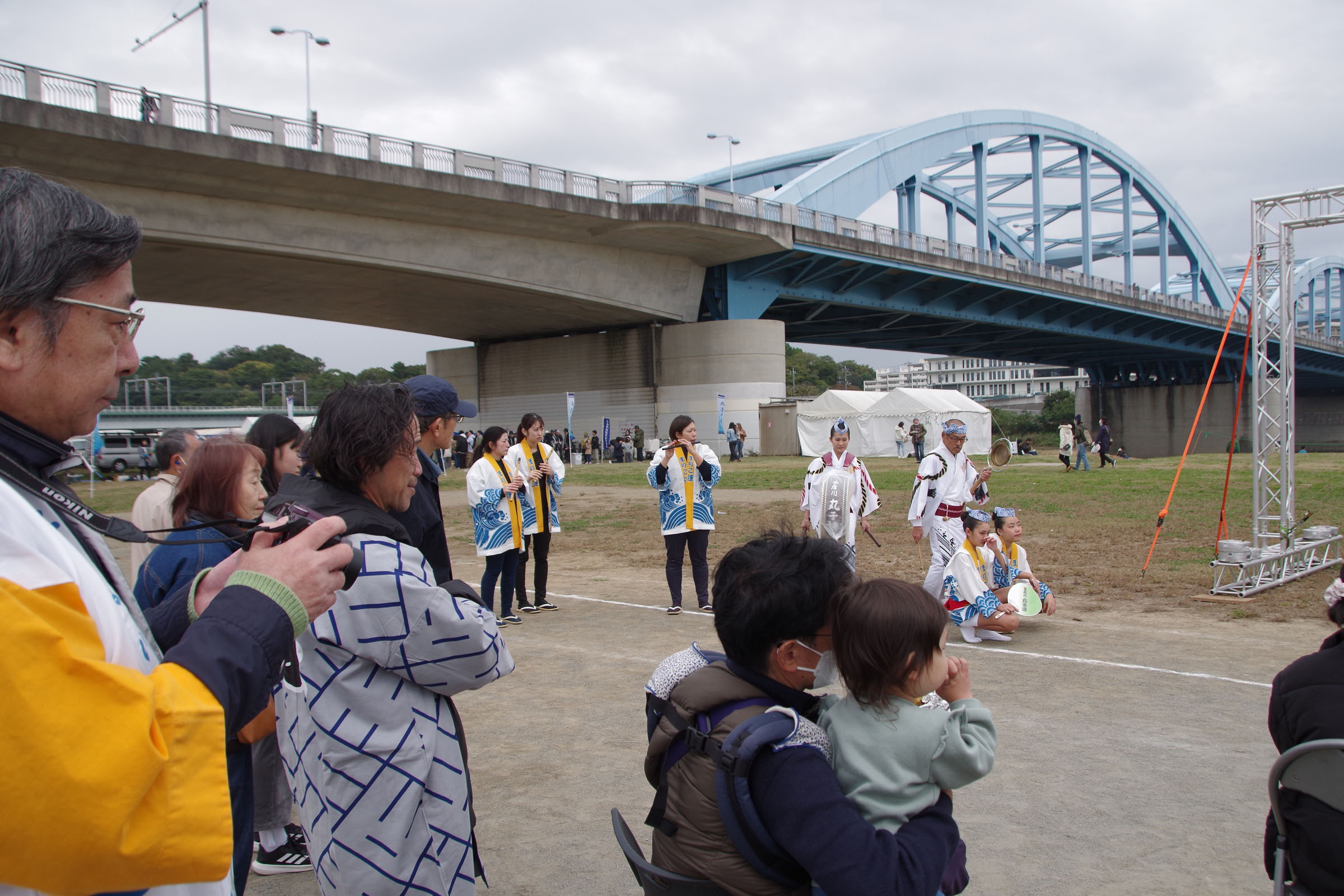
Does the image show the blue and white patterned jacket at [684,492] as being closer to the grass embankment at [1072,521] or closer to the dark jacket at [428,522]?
the grass embankment at [1072,521]

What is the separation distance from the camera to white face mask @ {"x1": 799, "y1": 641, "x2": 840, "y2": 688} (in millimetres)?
1949

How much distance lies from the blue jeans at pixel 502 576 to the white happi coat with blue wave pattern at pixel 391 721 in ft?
19.2

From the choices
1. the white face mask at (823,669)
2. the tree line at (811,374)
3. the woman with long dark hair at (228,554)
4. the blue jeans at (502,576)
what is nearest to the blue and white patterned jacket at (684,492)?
the blue jeans at (502,576)

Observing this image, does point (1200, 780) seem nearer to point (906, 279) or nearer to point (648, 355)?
point (648, 355)

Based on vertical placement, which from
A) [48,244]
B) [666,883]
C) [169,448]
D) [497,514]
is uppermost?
[48,244]

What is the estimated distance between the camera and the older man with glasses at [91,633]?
3.00 feet

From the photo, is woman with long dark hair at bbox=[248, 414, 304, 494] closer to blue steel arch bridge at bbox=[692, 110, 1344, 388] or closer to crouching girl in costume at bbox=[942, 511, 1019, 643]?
crouching girl in costume at bbox=[942, 511, 1019, 643]

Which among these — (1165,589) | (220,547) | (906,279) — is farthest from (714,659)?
(906,279)

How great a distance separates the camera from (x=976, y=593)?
7.04 metres

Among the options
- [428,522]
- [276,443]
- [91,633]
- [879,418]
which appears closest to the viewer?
[91,633]

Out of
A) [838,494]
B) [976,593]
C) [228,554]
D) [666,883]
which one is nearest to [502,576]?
[838,494]

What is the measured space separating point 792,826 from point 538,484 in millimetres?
7194

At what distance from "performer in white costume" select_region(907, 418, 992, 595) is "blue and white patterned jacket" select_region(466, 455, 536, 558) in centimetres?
380

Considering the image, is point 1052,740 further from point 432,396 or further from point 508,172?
point 508,172
